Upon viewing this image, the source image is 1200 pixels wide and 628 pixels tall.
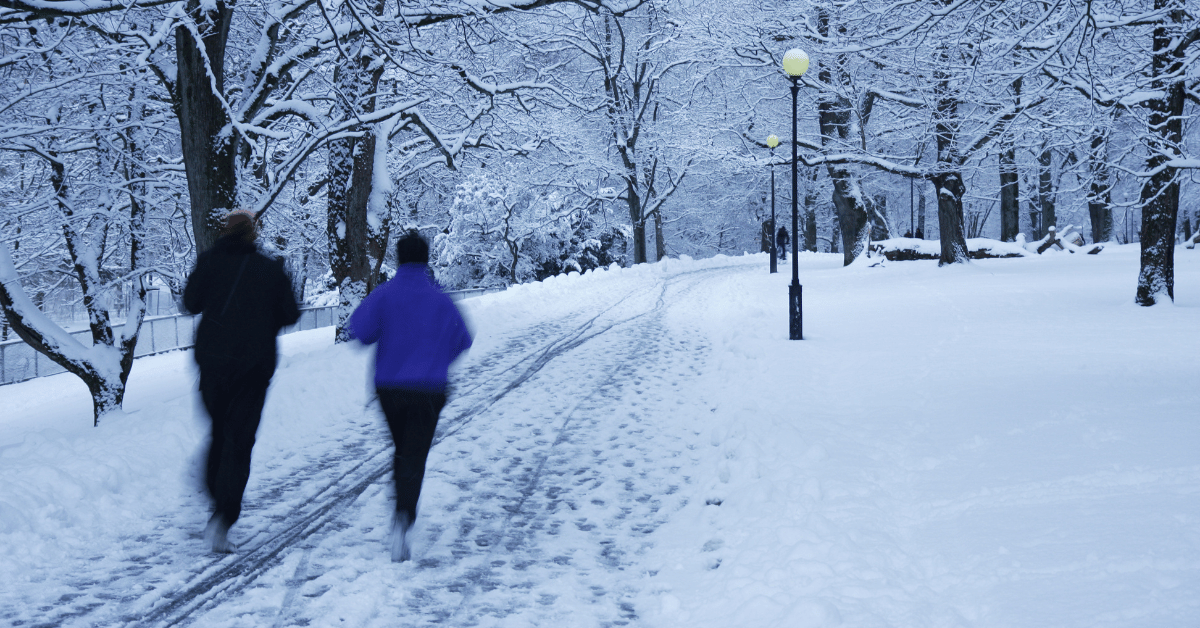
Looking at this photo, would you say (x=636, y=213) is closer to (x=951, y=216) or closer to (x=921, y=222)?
(x=951, y=216)

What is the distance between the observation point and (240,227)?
4.82 m

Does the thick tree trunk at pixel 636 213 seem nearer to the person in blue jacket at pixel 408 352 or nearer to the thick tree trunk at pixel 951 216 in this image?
the thick tree trunk at pixel 951 216

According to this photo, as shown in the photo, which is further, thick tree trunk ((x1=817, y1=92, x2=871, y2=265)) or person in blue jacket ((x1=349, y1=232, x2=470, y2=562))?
thick tree trunk ((x1=817, y1=92, x2=871, y2=265))

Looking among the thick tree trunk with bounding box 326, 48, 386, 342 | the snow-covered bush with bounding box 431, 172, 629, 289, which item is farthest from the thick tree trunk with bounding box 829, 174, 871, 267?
the thick tree trunk with bounding box 326, 48, 386, 342

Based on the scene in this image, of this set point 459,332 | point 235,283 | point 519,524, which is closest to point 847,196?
point 519,524

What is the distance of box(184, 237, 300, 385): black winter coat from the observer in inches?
183

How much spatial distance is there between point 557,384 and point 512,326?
6.29 m

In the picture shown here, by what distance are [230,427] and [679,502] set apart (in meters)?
2.98

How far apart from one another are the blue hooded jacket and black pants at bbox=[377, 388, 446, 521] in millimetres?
69

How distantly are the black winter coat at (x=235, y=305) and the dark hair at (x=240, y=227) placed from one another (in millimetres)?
39

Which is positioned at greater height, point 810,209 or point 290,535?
point 810,209

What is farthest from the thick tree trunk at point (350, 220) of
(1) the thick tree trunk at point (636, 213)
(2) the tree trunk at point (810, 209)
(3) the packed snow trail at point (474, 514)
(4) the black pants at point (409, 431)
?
(2) the tree trunk at point (810, 209)

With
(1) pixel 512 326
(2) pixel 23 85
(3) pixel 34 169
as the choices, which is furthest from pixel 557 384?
(3) pixel 34 169

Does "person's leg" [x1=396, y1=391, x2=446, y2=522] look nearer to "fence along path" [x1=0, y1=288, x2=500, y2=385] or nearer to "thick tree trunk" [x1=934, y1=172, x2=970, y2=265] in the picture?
"fence along path" [x1=0, y1=288, x2=500, y2=385]
